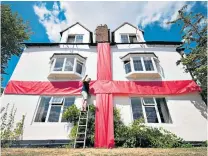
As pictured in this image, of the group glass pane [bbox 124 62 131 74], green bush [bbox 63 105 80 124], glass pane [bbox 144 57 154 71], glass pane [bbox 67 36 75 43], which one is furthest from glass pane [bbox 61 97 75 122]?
glass pane [bbox 67 36 75 43]

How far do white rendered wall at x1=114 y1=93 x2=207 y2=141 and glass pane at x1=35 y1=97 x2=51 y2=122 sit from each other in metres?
5.02

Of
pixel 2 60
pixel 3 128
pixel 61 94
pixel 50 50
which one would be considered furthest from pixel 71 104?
pixel 2 60

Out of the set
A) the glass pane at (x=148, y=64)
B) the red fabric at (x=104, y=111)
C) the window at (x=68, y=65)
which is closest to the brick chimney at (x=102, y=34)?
the red fabric at (x=104, y=111)

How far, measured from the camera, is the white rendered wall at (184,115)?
11414mm

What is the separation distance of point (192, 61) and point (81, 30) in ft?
38.3

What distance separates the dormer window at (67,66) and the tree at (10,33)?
26.8ft

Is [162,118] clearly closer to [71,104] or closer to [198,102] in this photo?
[198,102]

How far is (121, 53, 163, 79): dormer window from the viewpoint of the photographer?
1394 cm

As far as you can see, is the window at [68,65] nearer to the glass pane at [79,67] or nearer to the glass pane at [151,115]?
the glass pane at [79,67]

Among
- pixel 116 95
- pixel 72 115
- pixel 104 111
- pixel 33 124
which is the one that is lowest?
pixel 33 124

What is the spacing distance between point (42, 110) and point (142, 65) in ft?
28.1

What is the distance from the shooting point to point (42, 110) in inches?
499

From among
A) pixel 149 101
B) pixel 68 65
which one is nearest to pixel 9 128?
pixel 68 65

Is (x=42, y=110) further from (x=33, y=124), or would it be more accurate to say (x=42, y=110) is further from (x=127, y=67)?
(x=127, y=67)
